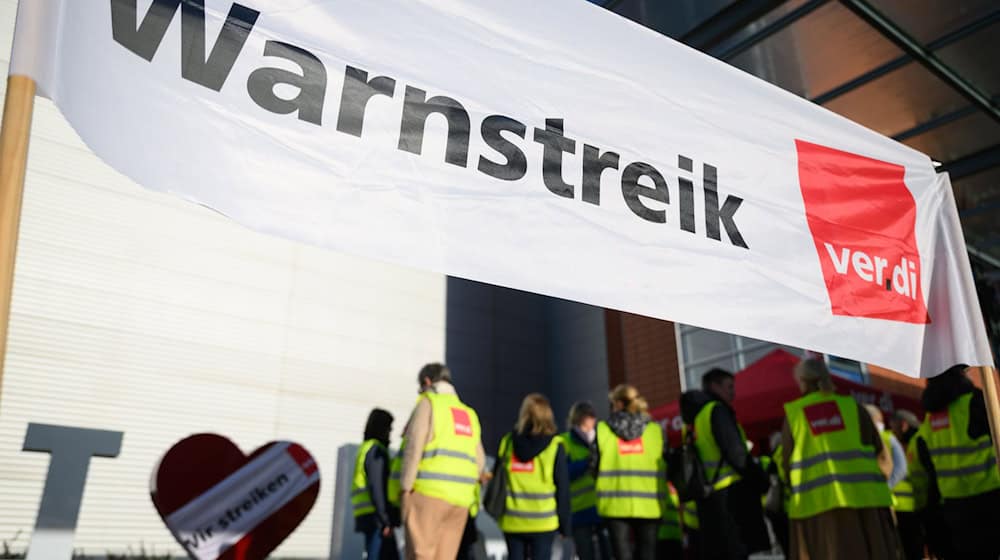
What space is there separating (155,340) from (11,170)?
1048 centimetres

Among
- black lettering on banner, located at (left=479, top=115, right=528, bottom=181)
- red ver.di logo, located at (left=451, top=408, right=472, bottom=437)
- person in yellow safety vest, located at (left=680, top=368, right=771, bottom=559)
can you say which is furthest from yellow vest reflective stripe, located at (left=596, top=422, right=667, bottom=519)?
black lettering on banner, located at (left=479, top=115, right=528, bottom=181)

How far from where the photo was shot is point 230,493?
2.53 metres

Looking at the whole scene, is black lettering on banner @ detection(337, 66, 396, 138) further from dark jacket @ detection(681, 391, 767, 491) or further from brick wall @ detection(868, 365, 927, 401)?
brick wall @ detection(868, 365, 927, 401)

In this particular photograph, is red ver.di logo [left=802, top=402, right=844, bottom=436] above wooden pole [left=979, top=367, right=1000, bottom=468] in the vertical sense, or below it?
above

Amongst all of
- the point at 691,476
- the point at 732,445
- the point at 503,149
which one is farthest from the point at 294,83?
the point at 691,476

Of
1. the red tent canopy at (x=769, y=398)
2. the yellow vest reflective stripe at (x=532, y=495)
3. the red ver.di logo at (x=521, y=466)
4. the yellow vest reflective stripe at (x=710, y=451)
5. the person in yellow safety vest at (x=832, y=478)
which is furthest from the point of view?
the red tent canopy at (x=769, y=398)

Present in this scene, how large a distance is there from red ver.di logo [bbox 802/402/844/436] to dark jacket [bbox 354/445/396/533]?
2.90m

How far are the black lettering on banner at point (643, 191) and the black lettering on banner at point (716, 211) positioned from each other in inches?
7.1

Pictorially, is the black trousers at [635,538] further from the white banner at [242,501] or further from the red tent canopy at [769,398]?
the white banner at [242,501]

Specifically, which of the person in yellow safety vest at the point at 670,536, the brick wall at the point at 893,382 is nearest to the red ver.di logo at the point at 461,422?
the person in yellow safety vest at the point at 670,536

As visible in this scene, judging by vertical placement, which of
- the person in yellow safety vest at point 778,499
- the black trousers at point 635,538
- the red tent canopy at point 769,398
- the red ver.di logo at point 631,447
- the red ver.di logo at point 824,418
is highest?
the red tent canopy at point 769,398

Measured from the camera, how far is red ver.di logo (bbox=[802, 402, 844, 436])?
4273 mm

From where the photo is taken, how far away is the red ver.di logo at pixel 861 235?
9.01 feet

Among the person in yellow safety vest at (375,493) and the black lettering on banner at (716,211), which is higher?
the black lettering on banner at (716,211)
